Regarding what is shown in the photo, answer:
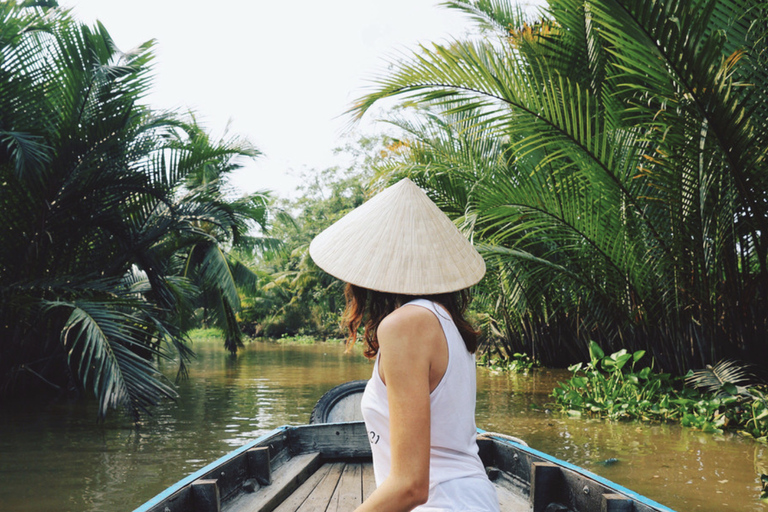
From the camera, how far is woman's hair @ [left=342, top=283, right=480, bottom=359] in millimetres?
1455

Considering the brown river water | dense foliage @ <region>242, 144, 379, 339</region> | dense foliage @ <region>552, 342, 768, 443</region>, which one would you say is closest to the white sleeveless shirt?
the brown river water

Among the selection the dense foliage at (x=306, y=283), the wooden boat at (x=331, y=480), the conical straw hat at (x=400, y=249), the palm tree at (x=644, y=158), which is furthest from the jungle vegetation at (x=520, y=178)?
the dense foliage at (x=306, y=283)

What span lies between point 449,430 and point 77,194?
9.30 meters

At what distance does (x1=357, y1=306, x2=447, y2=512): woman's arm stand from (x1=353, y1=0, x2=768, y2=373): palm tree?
4.64 metres

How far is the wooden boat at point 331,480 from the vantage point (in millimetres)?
2742

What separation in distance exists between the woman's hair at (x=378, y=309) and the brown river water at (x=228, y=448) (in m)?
3.89

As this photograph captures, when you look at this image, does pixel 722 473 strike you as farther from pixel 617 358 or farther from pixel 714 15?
pixel 714 15

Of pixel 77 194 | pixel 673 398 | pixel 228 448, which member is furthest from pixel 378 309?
pixel 77 194

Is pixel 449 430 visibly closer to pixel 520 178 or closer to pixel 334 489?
pixel 334 489

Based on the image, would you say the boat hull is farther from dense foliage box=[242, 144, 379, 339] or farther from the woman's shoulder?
dense foliage box=[242, 144, 379, 339]

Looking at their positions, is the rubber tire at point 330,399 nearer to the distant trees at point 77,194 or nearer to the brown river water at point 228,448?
the brown river water at point 228,448

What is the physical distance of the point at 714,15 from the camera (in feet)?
20.7

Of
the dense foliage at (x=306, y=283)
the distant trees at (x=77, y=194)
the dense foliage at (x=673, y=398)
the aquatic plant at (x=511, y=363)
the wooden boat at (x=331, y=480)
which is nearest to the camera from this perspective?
the wooden boat at (x=331, y=480)

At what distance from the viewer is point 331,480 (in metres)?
3.80
